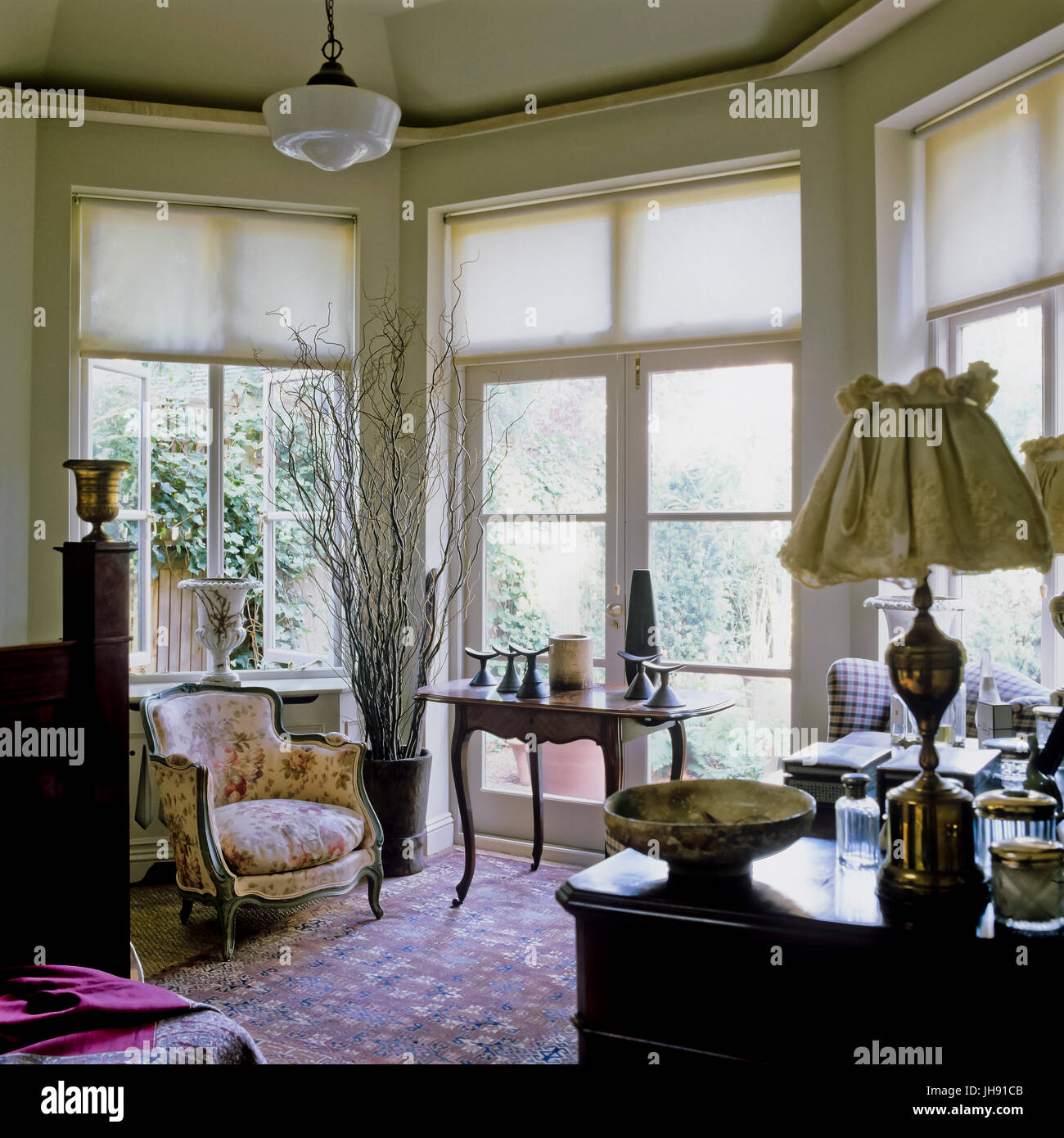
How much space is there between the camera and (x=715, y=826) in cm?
147

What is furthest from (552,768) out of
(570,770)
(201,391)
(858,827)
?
(858,827)

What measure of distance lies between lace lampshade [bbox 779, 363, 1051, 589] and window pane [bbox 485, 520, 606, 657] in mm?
3002

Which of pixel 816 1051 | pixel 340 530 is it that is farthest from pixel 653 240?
pixel 816 1051

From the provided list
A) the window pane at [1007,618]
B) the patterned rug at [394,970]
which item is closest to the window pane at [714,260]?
the window pane at [1007,618]

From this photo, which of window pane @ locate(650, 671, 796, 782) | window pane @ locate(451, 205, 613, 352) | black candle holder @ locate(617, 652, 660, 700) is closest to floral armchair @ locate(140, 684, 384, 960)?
black candle holder @ locate(617, 652, 660, 700)

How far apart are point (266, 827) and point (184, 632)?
148 centimetres

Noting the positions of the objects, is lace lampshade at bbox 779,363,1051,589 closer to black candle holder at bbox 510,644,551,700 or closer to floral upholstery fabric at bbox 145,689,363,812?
black candle holder at bbox 510,644,551,700

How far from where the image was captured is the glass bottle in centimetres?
162

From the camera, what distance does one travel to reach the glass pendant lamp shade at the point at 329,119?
3043 mm

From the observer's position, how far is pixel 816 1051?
4.36 feet

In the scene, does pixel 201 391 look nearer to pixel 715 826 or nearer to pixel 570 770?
pixel 570 770

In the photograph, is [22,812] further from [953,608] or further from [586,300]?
[586,300]

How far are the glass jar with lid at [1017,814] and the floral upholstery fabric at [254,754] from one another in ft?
9.06

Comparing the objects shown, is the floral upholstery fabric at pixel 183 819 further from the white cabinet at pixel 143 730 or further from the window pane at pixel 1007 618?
the window pane at pixel 1007 618
